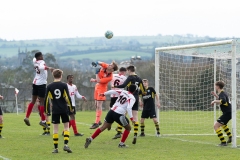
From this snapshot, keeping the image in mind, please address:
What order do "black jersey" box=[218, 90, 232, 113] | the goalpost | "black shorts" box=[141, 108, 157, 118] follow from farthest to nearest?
the goalpost → "black shorts" box=[141, 108, 157, 118] → "black jersey" box=[218, 90, 232, 113]

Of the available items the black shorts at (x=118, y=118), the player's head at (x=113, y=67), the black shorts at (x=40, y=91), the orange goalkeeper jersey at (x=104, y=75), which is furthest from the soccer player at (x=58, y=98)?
the orange goalkeeper jersey at (x=104, y=75)

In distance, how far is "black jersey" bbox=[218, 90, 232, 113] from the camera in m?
15.5

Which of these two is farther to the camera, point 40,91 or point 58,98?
point 40,91

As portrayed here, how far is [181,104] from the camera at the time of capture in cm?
2570

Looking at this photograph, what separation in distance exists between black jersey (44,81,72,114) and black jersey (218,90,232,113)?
169 inches

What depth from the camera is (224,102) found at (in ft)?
50.9

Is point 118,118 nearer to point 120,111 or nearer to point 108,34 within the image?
point 120,111

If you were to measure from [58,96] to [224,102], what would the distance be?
4.66m

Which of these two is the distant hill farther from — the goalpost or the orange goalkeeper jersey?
the orange goalkeeper jersey

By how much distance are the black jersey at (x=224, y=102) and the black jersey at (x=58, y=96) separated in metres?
4.30

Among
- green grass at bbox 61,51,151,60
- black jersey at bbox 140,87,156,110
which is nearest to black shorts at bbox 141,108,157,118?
black jersey at bbox 140,87,156,110

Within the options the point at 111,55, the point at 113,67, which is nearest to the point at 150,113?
the point at 113,67

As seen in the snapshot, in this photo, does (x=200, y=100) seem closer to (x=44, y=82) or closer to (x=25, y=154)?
(x=44, y=82)

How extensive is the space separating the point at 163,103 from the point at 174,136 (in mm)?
8709
